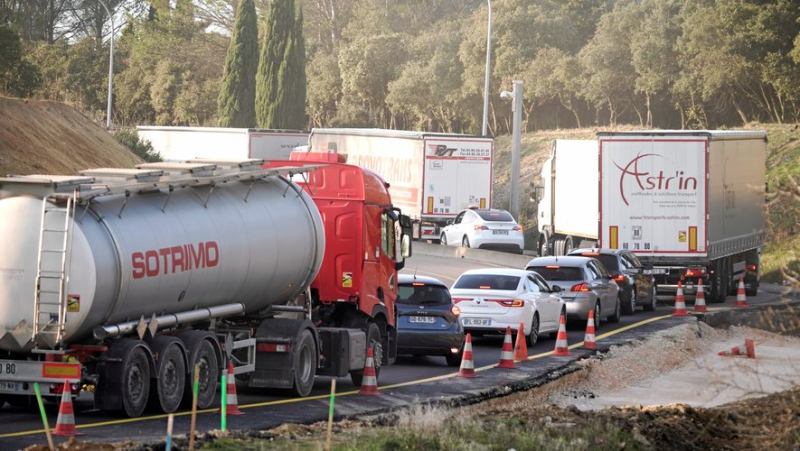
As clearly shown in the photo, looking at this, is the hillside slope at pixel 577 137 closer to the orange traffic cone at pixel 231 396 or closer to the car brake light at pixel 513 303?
the car brake light at pixel 513 303

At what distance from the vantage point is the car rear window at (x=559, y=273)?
29.5 m

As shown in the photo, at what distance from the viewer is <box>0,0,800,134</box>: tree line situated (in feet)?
198

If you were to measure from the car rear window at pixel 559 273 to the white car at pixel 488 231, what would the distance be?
1761 centimetres

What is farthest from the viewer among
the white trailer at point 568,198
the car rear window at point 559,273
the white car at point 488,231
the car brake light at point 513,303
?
the white car at point 488,231

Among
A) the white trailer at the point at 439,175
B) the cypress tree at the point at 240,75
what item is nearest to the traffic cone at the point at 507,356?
the white trailer at the point at 439,175

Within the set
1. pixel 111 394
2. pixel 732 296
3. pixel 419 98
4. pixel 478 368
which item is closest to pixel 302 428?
pixel 111 394

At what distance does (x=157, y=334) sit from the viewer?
15883 mm

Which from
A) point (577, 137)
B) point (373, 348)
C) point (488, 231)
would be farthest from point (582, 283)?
point (577, 137)

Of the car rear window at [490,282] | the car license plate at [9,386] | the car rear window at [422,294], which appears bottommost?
the car license plate at [9,386]

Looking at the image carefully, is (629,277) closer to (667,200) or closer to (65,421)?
(667,200)

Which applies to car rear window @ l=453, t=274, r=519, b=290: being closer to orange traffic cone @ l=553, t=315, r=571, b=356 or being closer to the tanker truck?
orange traffic cone @ l=553, t=315, r=571, b=356

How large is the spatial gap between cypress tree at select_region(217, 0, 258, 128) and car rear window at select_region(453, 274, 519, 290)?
59.3 m

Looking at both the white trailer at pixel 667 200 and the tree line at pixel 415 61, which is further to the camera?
the tree line at pixel 415 61

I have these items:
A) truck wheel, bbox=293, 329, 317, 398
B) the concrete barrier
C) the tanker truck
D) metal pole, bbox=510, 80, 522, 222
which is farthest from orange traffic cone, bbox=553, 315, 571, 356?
metal pole, bbox=510, 80, 522, 222
